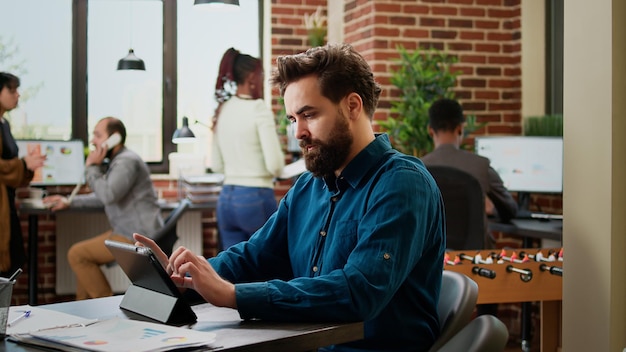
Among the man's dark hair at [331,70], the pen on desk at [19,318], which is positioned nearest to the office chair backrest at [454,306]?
the man's dark hair at [331,70]

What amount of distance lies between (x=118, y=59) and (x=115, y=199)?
6.63ft

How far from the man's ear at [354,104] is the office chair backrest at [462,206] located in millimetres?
2166

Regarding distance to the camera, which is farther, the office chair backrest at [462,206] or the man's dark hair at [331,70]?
the office chair backrest at [462,206]

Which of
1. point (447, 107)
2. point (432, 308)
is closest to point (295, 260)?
point (432, 308)

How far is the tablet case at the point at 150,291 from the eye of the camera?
71.9 inches

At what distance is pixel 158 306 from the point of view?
187cm

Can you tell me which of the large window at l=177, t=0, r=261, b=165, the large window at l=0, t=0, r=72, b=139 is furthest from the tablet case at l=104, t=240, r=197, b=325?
the large window at l=177, t=0, r=261, b=165

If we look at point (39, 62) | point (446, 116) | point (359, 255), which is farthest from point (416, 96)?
point (359, 255)

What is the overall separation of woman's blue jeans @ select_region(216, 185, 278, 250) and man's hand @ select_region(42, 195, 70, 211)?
143cm

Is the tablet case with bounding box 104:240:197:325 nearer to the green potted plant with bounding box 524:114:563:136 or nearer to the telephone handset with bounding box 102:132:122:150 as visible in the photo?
the telephone handset with bounding box 102:132:122:150

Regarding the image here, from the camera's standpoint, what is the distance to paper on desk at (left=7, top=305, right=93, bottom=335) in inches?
69.2

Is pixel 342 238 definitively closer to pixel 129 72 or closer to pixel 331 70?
pixel 331 70

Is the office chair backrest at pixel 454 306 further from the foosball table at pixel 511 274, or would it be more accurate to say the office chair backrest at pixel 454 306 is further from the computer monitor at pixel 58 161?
the computer monitor at pixel 58 161

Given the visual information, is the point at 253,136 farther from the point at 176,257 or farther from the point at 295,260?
the point at 176,257
